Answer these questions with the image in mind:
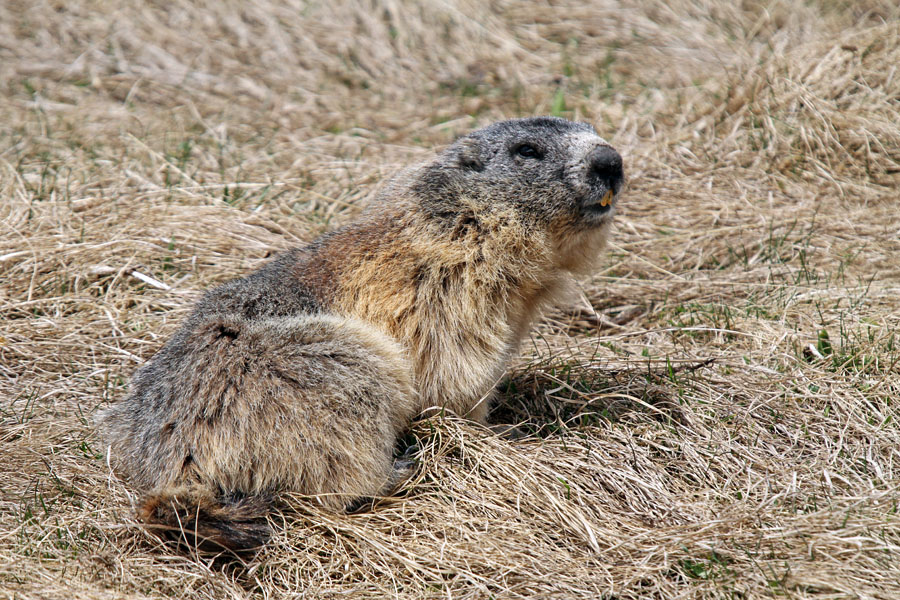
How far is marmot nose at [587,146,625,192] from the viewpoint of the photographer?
Result: 5652 mm

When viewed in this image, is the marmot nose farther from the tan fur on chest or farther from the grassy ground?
the grassy ground

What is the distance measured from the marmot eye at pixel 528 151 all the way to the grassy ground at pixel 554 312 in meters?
1.69

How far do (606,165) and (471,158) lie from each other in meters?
0.94

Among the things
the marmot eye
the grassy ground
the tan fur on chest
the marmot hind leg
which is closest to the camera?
the grassy ground

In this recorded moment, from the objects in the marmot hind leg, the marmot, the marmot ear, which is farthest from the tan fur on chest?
the marmot ear

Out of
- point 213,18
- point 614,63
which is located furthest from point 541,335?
point 213,18

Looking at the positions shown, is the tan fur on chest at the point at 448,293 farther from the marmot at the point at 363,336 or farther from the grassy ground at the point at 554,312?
the grassy ground at the point at 554,312

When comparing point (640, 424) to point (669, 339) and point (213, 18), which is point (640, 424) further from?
point (213, 18)

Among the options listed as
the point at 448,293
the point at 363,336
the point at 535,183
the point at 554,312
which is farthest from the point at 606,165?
the point at 554,312

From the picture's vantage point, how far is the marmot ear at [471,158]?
5.90 meters

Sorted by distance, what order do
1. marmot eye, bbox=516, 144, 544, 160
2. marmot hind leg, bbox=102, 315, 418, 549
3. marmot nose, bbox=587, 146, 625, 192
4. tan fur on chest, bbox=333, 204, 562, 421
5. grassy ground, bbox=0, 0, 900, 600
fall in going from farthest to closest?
1. marmot eye, bbox=516, 144, 544, 160
2. marmot nose, bbox=587, 146, 625, 192
3. tan fur on chest, bbox=333, 204, 562, 421
4. marmot hind leg, bbox=102, 315, 418, 549
5. grassy ground, bbox=0, 0, 900, 600

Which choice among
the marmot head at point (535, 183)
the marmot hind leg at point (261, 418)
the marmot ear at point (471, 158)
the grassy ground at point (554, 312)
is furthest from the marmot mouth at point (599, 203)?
the marmot hind leg at point (261, 418)

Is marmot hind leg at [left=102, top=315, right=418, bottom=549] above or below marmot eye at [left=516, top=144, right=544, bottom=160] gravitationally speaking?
below

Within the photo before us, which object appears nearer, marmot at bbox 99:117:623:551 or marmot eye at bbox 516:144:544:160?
marmot at bbox 99:117:623:551
